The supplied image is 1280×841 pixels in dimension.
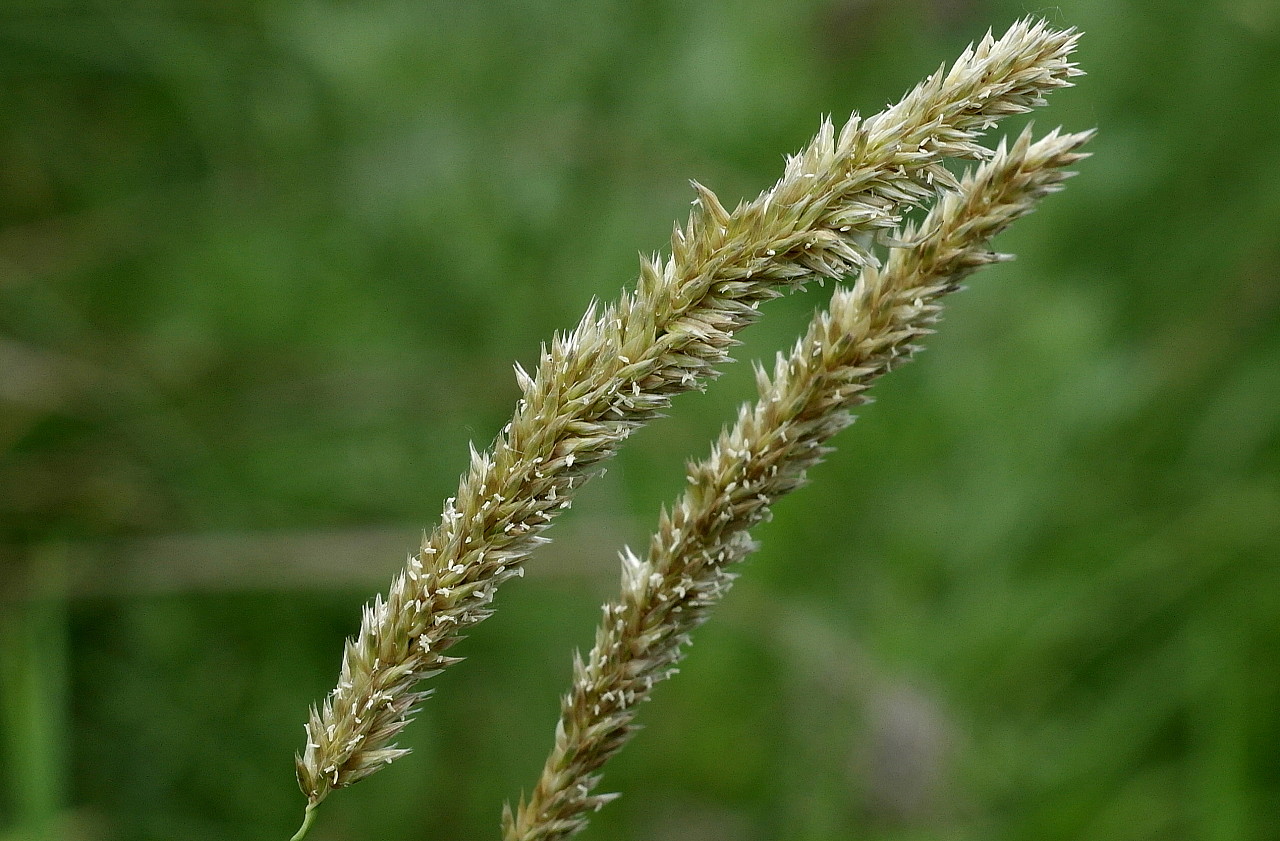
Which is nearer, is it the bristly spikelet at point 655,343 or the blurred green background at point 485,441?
the bristly spikelet at point 655,343

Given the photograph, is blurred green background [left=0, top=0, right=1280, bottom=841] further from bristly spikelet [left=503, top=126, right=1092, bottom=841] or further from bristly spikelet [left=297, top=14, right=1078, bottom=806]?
bristly spikelet [left=297, top=14, right=1078, bottom=806]

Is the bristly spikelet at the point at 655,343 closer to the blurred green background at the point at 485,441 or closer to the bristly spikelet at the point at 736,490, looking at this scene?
the bristly spikelet at the point at 736,490

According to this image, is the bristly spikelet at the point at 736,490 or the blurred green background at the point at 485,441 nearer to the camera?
the bristly spikelet at the point at 736,490

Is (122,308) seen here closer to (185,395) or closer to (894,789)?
(185,395)

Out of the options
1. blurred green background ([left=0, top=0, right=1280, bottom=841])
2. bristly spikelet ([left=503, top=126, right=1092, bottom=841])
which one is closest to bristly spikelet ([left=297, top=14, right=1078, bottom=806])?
bristly spikelet ([left=503, top=126, right=1092, bottom=841])

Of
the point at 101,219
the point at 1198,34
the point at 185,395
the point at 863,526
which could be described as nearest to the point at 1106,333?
the point at 863,526

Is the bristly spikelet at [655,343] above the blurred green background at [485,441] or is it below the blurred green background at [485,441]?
below

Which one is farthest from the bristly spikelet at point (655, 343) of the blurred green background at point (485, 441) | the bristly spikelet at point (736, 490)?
the blurred green background at point (485, 441)
